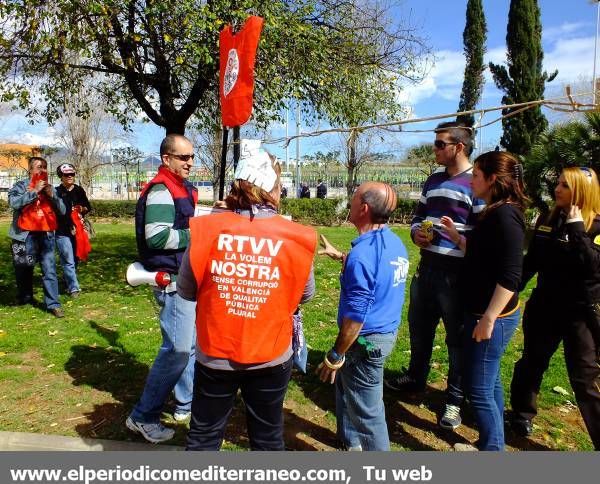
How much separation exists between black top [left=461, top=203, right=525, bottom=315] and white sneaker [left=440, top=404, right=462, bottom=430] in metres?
1.04

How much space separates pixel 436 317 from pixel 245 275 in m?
2.04

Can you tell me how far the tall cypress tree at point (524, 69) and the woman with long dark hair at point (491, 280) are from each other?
66.1 feet

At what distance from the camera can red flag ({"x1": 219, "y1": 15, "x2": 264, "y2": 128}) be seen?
3.59 meters

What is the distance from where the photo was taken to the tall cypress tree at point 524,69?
68.9ft

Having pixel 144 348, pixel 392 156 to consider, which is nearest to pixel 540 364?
pixel 144 348

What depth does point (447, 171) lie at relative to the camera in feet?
11.3

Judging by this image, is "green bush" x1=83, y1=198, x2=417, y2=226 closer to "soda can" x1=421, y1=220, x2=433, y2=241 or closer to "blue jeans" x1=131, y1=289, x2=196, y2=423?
"soda can" x1=421, y1=220, x2=433, y2=241

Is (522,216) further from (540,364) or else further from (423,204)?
(540,364)

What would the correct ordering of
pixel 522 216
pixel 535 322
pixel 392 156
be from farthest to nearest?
pixel 392 156
pixel 535 322
pixel 522 216

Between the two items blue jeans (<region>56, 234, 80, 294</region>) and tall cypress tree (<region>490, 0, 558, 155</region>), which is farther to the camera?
tall cypress tree (<region>490, 0, 558, 155</region>)

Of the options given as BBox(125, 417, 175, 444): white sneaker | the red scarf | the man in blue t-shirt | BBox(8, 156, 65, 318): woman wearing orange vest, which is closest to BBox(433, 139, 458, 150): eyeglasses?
the man in blue t-shirt

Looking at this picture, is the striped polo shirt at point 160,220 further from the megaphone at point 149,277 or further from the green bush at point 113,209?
the green bush at point 113,209

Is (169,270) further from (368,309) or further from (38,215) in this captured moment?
(38,215)
